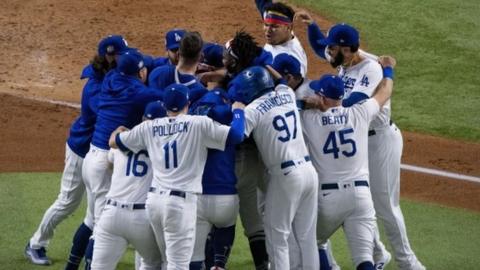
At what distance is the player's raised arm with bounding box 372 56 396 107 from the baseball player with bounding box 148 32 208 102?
135cm

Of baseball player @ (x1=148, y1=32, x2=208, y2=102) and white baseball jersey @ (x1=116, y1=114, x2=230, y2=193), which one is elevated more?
baseball player @ (x1=148, y1=32, x2=208, y2=102)

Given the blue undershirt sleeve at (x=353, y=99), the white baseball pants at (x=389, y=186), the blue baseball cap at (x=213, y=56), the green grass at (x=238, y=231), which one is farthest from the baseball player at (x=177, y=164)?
the green grass at (x=238, y=231)

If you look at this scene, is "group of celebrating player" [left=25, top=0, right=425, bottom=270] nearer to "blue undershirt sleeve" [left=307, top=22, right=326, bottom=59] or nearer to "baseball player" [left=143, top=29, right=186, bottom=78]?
"baseball player" [left=143, top=29, right=186, bottom=78]

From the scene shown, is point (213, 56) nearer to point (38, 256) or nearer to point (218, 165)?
point (218, 165)

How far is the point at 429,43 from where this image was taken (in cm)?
1555

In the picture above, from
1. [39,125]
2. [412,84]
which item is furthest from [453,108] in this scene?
[39,125]

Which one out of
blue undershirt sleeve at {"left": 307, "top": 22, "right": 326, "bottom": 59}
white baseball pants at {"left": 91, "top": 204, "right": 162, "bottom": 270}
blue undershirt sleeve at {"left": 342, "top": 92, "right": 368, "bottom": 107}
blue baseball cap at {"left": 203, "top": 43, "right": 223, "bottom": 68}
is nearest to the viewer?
white baseball pants at {"left": 91, "top": 204, "right": 162, "bottom": 270}

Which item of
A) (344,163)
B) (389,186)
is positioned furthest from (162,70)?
(389,186)

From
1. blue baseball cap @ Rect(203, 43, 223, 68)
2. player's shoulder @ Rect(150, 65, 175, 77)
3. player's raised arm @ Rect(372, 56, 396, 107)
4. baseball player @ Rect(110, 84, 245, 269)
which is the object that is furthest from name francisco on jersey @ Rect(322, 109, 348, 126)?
player's shoulder @ Rect(150, 65, 175, 77)

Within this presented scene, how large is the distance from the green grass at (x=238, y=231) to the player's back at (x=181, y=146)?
1.89 m

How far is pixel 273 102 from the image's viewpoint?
790 cm

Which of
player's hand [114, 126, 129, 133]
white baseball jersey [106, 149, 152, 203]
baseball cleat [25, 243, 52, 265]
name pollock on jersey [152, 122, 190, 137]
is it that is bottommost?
baseball cleat [25, 243, 52, 265]

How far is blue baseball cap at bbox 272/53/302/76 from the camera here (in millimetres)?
8305

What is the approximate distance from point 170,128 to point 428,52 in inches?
334
